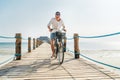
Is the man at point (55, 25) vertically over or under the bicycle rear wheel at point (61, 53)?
over

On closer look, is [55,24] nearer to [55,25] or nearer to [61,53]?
[55,25]

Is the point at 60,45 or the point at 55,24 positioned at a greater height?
the point at 55,24

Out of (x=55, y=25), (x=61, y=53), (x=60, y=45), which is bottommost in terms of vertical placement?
(x=61, y=53)

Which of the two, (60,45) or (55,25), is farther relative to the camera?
(55,25)

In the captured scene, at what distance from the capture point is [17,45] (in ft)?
32.9

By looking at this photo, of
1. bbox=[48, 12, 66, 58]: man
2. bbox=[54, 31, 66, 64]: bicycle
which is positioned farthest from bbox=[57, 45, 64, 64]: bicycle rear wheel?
bbox=[48, 12, 66, 58]: man

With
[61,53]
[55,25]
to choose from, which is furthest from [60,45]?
[55,25]

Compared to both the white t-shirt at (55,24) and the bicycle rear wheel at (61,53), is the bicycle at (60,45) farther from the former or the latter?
the white t-shirt at (55,24)

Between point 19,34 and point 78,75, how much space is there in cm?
434

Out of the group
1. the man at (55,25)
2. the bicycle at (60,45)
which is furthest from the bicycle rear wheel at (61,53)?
the man at (55,25)

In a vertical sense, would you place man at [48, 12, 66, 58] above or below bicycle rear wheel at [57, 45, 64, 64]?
above

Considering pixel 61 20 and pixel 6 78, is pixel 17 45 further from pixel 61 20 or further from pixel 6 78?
pixel 6 78

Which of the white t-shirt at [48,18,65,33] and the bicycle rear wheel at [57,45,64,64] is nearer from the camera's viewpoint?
the bicycle rear wheel at [57,45,64,64]

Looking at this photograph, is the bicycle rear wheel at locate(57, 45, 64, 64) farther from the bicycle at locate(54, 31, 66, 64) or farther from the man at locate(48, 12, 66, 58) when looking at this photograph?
the man at locate(48, 12, 66, 58)
